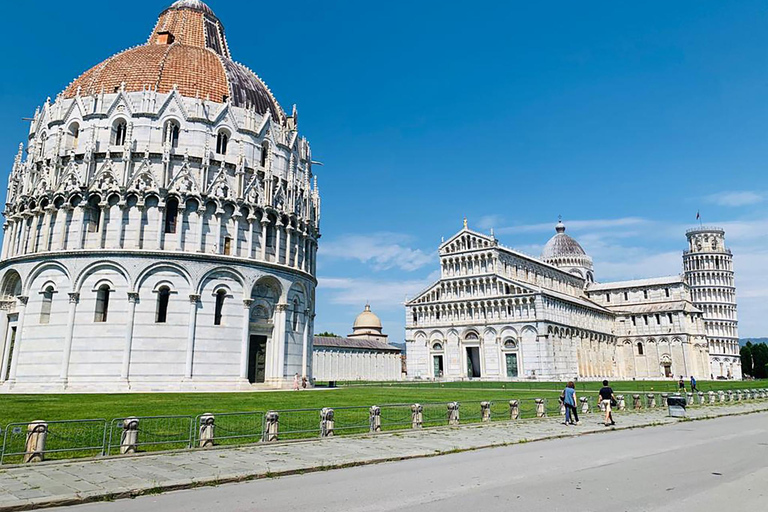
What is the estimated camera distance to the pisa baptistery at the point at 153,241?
37.9 m

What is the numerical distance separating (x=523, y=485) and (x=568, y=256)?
11799 cm

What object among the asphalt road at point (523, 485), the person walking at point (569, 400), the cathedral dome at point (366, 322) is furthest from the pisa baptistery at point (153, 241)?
the cathedral dome at point (366, 322)

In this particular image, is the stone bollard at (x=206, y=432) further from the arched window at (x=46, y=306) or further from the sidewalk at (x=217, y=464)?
the arched window at (x=46, y=306)

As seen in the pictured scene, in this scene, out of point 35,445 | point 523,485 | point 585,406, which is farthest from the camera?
point 585,406

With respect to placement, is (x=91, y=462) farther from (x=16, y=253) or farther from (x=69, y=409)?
(x=16, y=253)

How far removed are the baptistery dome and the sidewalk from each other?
351 ft

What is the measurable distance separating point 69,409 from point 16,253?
81.5ft

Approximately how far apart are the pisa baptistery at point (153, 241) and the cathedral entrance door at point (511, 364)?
1750 inches

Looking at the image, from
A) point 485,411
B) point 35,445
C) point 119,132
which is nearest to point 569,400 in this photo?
point 485,411

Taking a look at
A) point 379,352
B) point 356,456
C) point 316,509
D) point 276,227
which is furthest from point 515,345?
point 316,509

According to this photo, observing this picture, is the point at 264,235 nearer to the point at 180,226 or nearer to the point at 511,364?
the point at 180,226

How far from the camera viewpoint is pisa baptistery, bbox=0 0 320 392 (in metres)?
37.9

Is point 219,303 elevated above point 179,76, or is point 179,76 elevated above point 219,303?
point 179,76

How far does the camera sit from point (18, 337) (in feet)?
130
